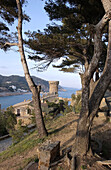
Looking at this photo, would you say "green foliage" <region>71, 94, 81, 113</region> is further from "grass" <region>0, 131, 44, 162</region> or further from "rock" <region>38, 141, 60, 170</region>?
"rock" <region>38, 141, 60, 170</region>

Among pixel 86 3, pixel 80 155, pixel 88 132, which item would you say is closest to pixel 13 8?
pixel 86 3

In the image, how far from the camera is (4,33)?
528cm

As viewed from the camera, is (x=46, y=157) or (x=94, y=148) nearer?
(x=46, y=157)

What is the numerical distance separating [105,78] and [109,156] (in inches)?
81.5

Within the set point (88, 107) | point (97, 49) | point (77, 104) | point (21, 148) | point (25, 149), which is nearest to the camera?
point (88, 107)

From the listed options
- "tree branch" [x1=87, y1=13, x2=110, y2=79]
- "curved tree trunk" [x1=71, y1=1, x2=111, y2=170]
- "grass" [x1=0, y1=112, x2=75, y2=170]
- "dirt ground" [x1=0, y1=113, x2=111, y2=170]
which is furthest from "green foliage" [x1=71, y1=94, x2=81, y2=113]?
"tree branch" [x1=87, y1=13, x2=110, y2=79]

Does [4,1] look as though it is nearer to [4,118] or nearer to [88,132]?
[88,132]

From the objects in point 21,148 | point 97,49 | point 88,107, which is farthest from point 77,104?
point 97,49

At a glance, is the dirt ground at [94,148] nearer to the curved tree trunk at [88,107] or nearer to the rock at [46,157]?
the rock at [46,157]

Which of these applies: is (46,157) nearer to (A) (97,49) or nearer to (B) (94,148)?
(B) (94,148)

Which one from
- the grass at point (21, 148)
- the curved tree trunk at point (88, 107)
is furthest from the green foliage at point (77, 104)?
the curved tree trunk at point (88, 107)

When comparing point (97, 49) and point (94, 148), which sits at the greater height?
point (97, 49)

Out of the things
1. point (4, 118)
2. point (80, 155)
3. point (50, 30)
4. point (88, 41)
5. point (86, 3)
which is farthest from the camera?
point (4, 118)

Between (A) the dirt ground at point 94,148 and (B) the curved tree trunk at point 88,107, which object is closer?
(A) the dirt ground at point 94,148
